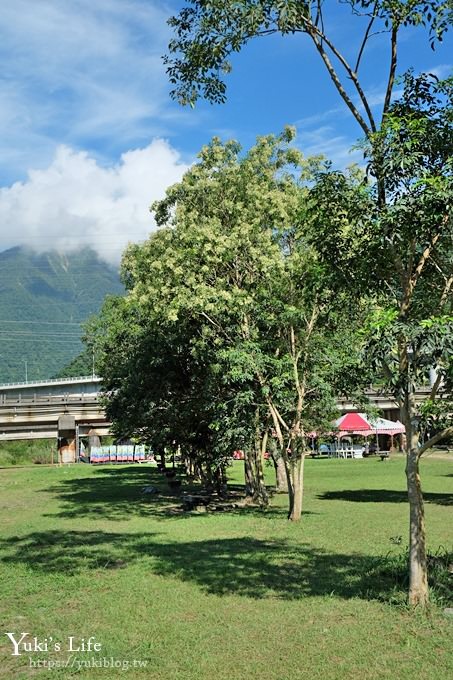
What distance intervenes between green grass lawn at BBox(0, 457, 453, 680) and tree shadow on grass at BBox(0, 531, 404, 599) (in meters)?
0.03

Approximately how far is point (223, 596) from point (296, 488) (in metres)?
9.39

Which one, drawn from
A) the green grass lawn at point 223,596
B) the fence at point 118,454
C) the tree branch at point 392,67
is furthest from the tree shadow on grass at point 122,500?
the fence at point 118,454

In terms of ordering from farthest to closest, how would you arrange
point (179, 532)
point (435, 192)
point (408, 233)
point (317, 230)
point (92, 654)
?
point (179, 532), point (317, 230), point (408, 233), point (435, 192), point (92, 654)

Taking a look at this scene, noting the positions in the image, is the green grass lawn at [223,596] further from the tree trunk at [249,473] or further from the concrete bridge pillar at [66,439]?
the concrete bridge pillar at [66,439]

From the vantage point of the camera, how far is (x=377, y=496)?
84.0 ft

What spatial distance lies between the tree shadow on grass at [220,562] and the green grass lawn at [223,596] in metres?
0.03

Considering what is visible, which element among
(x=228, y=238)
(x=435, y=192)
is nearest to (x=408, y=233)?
(x=435, y=192)

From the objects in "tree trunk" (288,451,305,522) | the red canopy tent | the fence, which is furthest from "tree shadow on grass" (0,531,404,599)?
the fence

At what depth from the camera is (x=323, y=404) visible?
20.8 m

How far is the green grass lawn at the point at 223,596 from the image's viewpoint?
278 inches

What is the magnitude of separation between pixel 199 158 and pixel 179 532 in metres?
11.3

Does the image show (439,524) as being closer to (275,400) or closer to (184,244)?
(275,400)

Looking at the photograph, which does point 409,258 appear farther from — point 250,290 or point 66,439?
point 66,439

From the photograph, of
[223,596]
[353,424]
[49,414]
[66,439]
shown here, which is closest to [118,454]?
[66,439]
